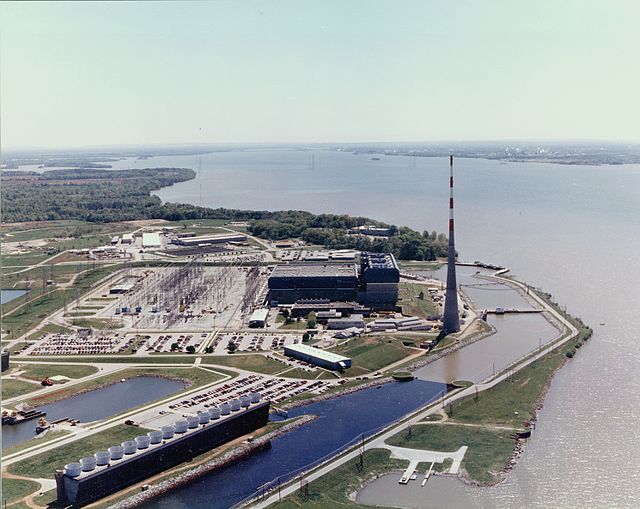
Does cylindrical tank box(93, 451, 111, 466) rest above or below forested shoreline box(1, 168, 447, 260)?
below

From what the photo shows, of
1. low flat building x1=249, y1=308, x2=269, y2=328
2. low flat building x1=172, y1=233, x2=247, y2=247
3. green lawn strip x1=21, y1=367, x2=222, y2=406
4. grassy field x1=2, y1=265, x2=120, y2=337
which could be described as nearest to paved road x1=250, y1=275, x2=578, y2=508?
green lawn strip x1=21, y1=367, x2=222, y2=406

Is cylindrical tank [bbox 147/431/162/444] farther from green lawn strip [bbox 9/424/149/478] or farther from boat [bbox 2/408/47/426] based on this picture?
boat [bbox 2/408/47/426]

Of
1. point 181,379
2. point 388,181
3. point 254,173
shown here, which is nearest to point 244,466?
point 181,379

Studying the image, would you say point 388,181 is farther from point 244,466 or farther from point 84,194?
point 244,466

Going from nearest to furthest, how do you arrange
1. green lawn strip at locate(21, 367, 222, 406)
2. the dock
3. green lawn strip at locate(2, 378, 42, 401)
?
the dock
green lawn strip at locate(21, 367, 222, 406)
green lawn strip at locate(2, 378, 42, 401)

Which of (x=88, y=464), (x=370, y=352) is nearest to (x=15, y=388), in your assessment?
(x=88, y=464)
